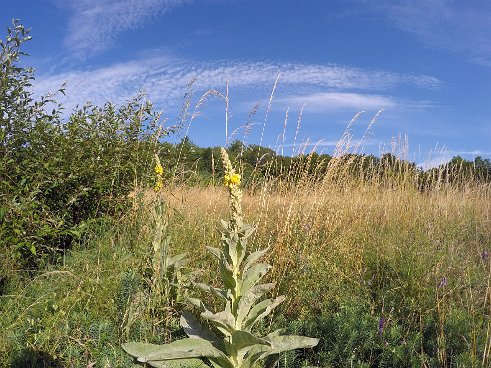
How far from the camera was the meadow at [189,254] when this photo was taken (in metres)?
2.95

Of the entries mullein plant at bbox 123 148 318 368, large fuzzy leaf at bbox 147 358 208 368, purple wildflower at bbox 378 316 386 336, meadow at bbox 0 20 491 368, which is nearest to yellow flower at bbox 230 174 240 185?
mullein plant at bbox 123 148 318 368

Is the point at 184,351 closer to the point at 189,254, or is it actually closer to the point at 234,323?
the point at 234,323

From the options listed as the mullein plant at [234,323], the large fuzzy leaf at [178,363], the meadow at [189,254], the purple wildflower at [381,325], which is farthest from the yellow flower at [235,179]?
the purple wildflower at [381,325]

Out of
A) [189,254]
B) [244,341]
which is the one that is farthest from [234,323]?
[189,254]

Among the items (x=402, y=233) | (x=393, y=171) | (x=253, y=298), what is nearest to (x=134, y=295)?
(x=253, y=298)

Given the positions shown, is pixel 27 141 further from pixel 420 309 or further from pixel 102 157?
pixel 420 309

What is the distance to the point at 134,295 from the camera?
3.21 meters

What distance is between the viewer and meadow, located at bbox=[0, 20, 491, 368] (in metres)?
2.95

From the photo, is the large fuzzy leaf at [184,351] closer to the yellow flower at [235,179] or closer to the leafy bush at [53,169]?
the yellow flower at [235,179]

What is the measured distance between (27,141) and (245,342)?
3.48 m

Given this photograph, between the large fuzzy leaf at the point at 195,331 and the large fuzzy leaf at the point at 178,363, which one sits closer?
the large fuzzy leaf at the point at 178,363

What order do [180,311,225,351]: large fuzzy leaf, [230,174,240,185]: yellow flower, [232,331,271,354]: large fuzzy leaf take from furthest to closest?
1. [180,311,225,351]: large fuzzy leaf
2. [230,174,240,185]: yellow flower
3. [232,331,271,354]: large fuzzy leaf

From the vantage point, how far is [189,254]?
4184mm

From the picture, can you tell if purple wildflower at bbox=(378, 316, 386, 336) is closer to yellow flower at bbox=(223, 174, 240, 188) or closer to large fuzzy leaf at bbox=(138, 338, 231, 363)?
large fuzzy leaf at bbox=(138, 338, 231, 363)
